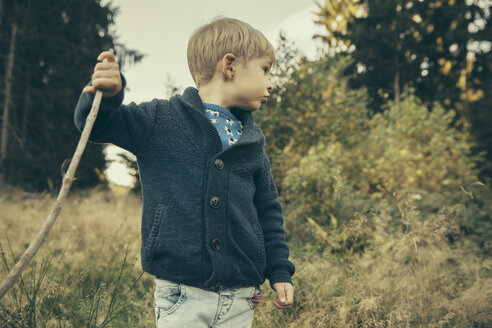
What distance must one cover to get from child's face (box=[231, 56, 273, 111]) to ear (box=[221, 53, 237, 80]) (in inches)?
0.7

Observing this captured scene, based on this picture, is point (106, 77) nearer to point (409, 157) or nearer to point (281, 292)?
point (281, 292)

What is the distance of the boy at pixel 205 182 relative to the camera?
4.45 ft

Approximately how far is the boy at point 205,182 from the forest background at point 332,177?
397 millimetres

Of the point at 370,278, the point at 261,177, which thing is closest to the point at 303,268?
the point at 370,278

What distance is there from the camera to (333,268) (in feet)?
10.9

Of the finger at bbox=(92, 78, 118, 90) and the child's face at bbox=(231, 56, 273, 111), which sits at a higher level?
the child's face at bbox=(231, 56, 273, 111)

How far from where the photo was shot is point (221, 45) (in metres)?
1.58

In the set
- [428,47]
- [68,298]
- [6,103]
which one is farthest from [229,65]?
[428,47]

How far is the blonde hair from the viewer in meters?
1.58

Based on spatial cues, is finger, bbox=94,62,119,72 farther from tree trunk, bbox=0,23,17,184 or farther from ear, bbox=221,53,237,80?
tree trunk, bbox=0,23,17,184

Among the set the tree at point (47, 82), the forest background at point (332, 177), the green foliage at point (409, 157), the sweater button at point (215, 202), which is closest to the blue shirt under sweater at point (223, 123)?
the sweater button at point (215, 202)

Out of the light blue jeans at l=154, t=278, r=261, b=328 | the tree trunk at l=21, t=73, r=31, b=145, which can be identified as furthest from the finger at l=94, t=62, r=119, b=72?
the tree trunk at l=21, t=73, r=31, b=145

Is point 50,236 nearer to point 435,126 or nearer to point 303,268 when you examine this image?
point 303,268

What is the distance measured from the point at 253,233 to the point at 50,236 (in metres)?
3.87
